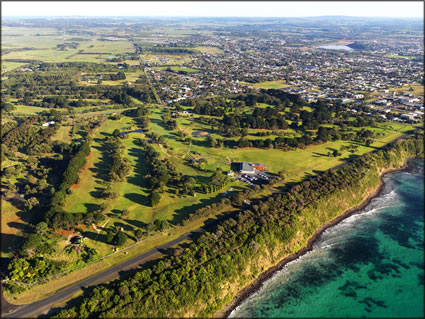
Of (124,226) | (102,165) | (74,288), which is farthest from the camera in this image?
(102,165)

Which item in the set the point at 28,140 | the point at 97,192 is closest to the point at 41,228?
the point at 97,192

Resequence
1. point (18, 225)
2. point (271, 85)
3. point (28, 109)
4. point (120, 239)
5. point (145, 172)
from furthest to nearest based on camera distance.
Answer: point (271, 85)
point (28, 109)
point (145, 172)
point (18, 225)
point (120, 239)

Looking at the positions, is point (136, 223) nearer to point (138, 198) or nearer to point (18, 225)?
point (138, 198)

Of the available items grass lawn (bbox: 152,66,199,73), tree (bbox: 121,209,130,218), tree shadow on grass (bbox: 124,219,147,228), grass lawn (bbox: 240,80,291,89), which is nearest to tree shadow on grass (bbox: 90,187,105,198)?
tree (bbox: 121,209,130,218)

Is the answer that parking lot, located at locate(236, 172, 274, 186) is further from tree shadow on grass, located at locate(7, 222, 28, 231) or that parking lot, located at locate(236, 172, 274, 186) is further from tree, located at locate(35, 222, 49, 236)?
tree shadow on grass, located at locate(7, 222, 28, 231)

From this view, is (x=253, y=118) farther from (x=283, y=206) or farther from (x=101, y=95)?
(x=101, y=95)

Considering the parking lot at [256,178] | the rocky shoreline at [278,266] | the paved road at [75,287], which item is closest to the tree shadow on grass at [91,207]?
the paved road at [75,287]

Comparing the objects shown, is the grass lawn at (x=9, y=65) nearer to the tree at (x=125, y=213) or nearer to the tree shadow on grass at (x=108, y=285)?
the tree at (x=125, y=213)
